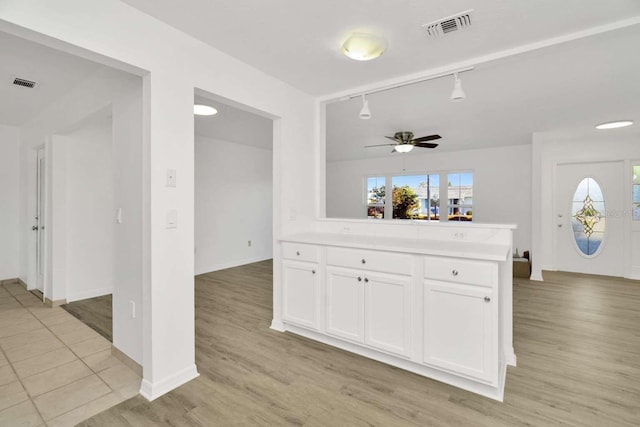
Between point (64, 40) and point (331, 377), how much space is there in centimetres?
261

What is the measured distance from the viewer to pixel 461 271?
197cm

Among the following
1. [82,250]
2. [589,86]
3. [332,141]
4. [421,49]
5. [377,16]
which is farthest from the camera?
[332,141]

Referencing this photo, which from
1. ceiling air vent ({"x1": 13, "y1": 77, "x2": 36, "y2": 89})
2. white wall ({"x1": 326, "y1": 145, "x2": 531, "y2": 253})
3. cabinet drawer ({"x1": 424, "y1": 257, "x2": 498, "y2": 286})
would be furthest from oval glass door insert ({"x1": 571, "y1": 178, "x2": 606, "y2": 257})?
ceiling air vent ({"x1": 13, "y1": 77, "x2": 36, "y2": 89})

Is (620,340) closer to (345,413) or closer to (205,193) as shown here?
(345,413)

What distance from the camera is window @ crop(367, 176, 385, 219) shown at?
25.9 ft

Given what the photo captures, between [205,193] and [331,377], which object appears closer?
[331,377]

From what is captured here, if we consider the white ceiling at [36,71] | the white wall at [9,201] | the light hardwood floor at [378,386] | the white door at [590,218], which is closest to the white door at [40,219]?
the white wall at [9,201]

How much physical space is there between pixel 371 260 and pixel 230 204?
416 cm

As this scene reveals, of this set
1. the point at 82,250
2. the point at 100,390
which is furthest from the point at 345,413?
the point at 82,250

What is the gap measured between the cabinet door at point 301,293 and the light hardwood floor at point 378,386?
0.65 ft

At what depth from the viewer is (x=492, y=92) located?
11.1 ft

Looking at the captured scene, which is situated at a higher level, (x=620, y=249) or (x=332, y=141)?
(x=332, y=141)

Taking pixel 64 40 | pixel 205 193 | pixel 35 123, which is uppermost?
pixel 35 123

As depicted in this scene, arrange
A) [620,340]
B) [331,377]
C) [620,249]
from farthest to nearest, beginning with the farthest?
[620,249] < [620,340] < [331,377]
